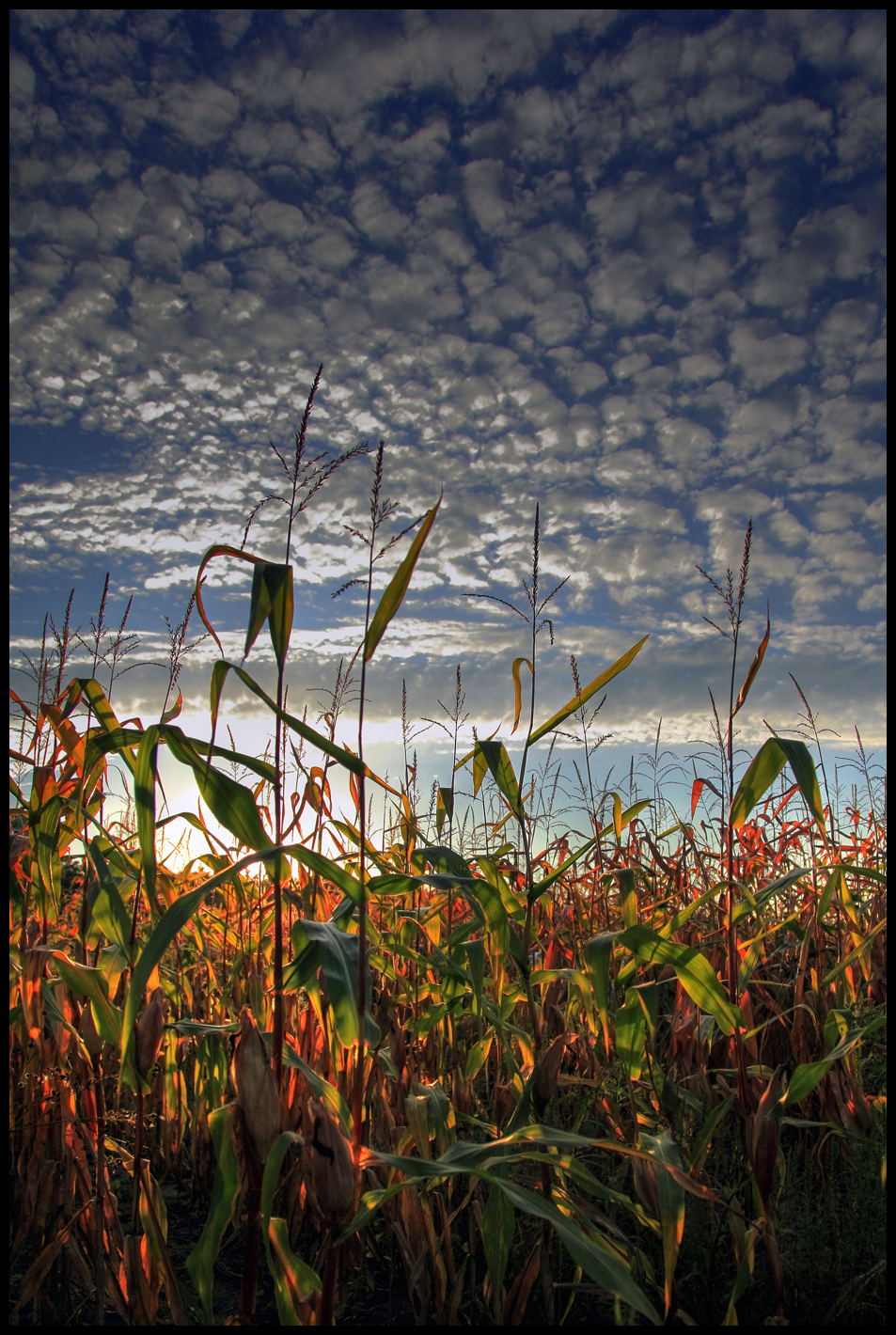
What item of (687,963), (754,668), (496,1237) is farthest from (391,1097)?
(754,668)

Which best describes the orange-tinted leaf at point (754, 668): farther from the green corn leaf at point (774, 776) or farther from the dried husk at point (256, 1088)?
the dried husk at point (256, 1088)

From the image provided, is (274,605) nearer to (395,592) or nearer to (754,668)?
(395,592)

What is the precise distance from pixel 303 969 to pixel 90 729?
2.86 ft

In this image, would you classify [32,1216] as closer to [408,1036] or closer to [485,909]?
[408,1036]

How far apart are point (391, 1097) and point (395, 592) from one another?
4.78 ft

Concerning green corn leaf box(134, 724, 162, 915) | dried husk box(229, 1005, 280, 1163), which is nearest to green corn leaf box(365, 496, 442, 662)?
green corn leaf box(134, 724, 162, 915)

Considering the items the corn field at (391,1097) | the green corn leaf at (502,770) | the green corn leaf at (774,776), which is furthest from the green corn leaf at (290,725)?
the green corn leaf at (774,776)

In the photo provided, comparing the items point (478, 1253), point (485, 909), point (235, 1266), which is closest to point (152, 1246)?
point (235, 1266)

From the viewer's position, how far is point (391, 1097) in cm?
174

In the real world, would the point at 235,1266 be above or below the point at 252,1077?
below

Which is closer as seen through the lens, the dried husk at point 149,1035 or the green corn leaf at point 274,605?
the green corn leaf at point 274,605

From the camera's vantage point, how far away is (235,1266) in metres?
1.51

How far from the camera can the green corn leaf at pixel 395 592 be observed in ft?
3.20

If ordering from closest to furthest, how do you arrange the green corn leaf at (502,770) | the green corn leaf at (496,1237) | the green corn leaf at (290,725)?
1. the green corn leaf at (290,725)
2. the green corn leaf at (496,1237)
3. the green corn leaf at (502,770)
